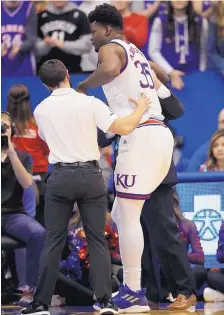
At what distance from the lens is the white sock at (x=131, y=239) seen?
6.39m

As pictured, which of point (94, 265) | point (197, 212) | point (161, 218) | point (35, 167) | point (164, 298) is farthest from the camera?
point (35, 167)

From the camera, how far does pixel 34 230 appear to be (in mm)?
7836

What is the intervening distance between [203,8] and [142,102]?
190 inches

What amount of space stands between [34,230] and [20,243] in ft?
0.70

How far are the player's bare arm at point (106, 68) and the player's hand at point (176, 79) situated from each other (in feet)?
14.1

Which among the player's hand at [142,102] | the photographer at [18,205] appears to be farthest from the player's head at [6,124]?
the player's hand at [142,102]

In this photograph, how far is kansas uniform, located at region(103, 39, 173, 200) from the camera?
21.0 feet

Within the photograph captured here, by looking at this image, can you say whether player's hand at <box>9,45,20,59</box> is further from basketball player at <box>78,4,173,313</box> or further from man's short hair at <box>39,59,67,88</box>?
man's short hair at <box>39,59,67,88</box>

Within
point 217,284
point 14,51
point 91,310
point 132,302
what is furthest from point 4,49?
point 132,302

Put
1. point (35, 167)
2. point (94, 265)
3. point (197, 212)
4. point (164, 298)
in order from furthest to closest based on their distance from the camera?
point (35, 167)
point (197, 212)
point (164, 298)
point (94, 265)

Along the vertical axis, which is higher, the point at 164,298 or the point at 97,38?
the point at 97,38

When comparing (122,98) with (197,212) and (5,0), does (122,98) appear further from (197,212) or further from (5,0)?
(5,0)

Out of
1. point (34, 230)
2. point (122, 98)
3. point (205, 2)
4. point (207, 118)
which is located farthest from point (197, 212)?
point (205, 2)

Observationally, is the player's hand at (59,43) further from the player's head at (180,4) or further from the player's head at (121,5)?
the player's head at (180,4)
